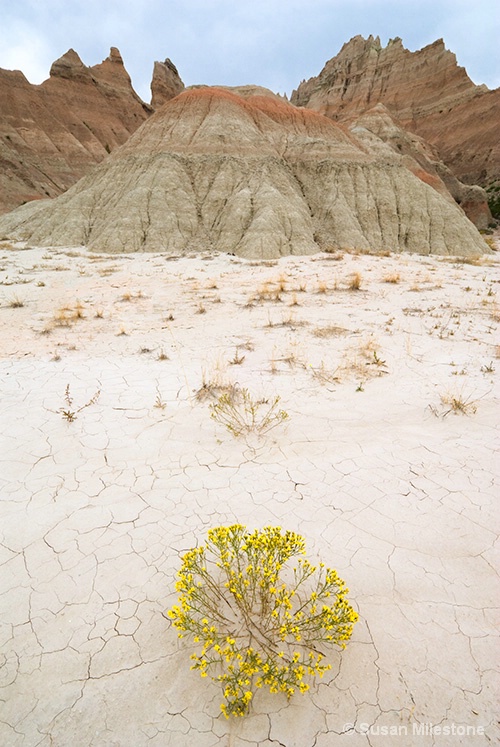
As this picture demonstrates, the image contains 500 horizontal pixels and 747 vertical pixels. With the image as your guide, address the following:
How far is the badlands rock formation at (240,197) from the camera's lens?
17828 millimetres

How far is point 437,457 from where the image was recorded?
3.39 meters

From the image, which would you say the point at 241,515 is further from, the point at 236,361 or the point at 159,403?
the point at 236,361

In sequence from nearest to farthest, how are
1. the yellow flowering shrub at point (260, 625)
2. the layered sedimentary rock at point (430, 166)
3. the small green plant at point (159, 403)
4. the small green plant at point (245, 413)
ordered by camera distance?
the yellow flowering shrub at point (260, 625) → the small green plant at point (245, 413) → the small green plant at point (159, 403) → the layered sedimentary rock at point (430, 166)

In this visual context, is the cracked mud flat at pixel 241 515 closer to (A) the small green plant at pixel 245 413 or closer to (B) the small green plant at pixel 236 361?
(B) the small green plant at pixel 236 361

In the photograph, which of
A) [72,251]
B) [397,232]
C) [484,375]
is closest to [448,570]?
[484,375]

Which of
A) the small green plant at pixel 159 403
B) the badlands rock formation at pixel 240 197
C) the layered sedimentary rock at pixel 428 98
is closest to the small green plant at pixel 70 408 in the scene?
the small green plant at pixel 159 403

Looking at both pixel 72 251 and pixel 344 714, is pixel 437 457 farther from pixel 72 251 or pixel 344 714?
pixel 72 251

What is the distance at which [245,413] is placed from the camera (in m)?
4.09

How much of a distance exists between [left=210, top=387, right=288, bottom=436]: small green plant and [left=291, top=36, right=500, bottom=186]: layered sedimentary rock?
5508 cm

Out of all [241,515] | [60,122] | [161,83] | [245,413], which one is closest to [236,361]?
[245,413]

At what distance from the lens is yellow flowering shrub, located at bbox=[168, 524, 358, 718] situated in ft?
5.65

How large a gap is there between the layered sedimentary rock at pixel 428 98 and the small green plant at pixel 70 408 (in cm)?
5558

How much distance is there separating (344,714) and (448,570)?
1.18 metres

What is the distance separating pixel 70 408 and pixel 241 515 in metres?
2.73
